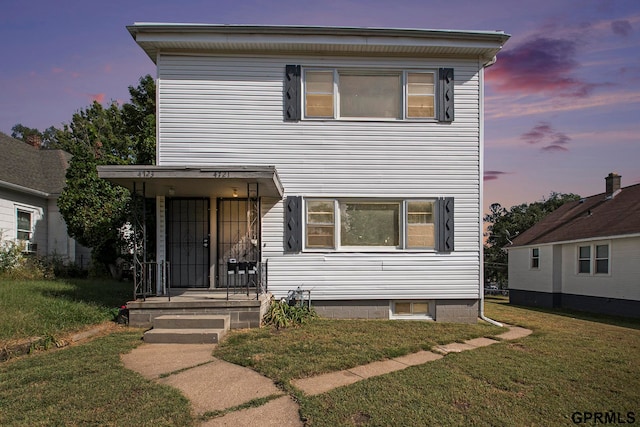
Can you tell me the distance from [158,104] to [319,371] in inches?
275

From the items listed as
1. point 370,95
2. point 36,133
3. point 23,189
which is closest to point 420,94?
point 370,95

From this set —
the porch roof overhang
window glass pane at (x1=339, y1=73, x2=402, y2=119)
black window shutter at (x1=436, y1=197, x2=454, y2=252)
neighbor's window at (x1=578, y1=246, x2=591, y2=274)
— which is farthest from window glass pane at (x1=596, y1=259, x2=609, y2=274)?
the porch roof overhang

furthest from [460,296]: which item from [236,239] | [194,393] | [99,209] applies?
[99,209]

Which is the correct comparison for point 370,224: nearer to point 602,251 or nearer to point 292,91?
point 292,91

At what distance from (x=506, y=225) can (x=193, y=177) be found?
1504 inches

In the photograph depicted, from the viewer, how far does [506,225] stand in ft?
130

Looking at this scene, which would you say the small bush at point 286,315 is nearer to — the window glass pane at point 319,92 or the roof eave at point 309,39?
the window glass pane at point 319,92

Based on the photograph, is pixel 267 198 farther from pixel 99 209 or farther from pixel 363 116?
pixel 99 209

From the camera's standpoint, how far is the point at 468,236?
30.8 feet

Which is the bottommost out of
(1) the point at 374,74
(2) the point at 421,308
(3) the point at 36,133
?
(2) the point at 421,308

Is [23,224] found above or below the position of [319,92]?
below

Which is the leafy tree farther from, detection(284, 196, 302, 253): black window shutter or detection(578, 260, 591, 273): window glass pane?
detection(578, 260, 591, 273): window glass pane

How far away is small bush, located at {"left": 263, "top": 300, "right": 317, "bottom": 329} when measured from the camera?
780cm

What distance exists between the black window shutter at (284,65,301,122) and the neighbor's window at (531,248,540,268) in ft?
49.9
